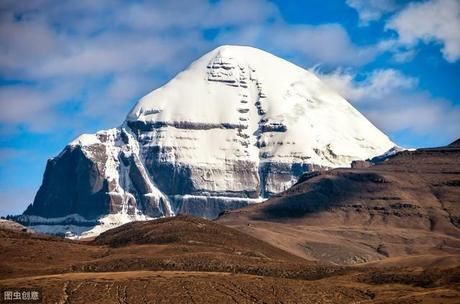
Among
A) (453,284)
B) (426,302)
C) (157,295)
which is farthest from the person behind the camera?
(453,284)

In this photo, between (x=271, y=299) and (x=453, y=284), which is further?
(x=453, y=284)

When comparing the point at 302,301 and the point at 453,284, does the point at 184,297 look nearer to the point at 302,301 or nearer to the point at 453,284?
the point at 302,301

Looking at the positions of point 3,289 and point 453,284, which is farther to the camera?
point 453,284

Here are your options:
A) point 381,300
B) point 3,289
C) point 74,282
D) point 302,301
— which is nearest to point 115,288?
point 74,282

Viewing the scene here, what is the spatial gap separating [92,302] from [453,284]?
71348mm

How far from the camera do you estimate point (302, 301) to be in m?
182

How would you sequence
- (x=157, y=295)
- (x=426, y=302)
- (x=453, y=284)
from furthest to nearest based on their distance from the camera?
(x=453, y=284) → (x=157, y=295) → (x=426, y=302)

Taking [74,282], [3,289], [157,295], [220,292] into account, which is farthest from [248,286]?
[3,289]

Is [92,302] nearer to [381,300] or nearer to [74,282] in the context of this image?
[74,282]

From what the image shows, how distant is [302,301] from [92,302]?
37.7 meters

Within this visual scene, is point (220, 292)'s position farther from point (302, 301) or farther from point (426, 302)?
point (426, 302)

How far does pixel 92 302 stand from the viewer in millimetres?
174750

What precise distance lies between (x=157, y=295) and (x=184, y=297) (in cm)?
528

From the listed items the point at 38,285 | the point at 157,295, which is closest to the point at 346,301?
the point at 157,295
